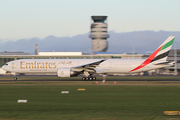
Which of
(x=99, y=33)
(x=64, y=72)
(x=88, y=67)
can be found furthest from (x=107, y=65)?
(x=99, y=33)

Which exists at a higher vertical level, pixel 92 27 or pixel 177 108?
pixel 92 27

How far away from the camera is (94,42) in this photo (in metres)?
138

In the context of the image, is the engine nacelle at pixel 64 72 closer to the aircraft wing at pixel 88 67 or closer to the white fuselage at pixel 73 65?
the aircraft wing at pixel 88 67

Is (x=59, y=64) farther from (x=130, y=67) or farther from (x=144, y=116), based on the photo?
(x=144, y=116)

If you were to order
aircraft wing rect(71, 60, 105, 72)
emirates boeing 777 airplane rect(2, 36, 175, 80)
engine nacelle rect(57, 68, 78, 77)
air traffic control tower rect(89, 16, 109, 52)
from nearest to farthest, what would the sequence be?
engine nacelle rect(57, 68, 78, 77) < aircraft wing rect(71, 60, 105, 72) < emirates boeing 777 airplane rect(2, 36, 175, 80) < air traffic control tower rect(89, 16, 109, 52)

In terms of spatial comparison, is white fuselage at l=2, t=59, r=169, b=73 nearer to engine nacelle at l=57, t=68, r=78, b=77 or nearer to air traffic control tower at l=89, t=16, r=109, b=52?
engine nacelle at l=57, t=68, r=78, b=77

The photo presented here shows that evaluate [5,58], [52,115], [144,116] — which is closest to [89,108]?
[52,115]

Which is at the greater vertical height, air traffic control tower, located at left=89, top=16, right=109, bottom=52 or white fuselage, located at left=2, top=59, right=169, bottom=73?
air traffic control tower, located at left=89, top=16, right=109, bottom=52

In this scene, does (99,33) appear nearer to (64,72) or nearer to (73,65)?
(73,65)

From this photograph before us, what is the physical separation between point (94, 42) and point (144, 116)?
126377 mm

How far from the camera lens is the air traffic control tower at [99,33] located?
137m

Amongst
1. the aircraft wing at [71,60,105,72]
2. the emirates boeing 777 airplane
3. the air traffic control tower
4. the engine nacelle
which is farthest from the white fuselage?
the air traffic control tower

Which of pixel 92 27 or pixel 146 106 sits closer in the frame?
pixel 146 106

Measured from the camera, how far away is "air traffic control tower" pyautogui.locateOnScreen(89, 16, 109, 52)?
137 metres
